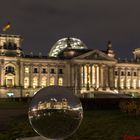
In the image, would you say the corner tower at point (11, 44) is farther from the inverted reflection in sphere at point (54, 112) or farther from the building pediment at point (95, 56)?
the inverted reflection in sphere at point (54, 112)

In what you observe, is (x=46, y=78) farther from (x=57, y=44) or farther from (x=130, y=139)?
(x=130, y=139)

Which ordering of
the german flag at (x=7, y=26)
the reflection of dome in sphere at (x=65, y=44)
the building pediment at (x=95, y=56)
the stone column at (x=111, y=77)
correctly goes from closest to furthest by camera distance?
the german flag at (x=7, y=26) < the building pediment at (x=95, y=56) < the stone column at (x=111, y=77) < the reflection of dome in sphere at (x=65, y=44)

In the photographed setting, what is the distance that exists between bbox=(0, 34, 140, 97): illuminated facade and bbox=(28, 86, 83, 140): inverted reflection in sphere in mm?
115791

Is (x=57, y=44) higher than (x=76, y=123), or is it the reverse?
(x=57, y=44)

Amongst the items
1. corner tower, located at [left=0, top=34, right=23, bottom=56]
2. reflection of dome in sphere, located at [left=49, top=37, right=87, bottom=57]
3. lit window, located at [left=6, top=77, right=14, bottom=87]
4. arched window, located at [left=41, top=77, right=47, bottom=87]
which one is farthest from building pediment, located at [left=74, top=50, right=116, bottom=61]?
lit window, located at [left=6, top=77, right=14, bottom=87]

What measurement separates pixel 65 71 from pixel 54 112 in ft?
422

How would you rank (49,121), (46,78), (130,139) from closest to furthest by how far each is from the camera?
(49,121) < (130,139) < (46,78)

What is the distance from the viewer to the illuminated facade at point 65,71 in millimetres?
131125

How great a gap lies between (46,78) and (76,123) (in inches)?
4962

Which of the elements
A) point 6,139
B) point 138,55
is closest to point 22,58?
point 138,55

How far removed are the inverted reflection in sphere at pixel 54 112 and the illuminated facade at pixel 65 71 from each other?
11579 centimetres

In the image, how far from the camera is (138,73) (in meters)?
158

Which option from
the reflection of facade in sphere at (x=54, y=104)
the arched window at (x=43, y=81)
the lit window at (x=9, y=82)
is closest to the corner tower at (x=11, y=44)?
the lit window at (x=9, y=82)

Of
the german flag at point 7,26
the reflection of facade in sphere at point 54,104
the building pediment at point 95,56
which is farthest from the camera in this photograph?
the building pediment at point 95,56
